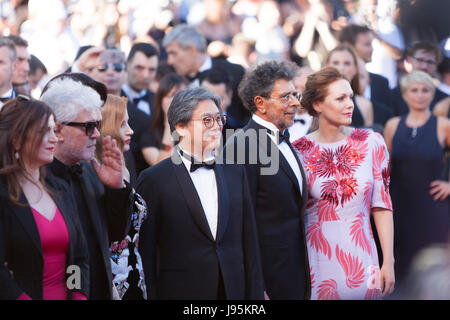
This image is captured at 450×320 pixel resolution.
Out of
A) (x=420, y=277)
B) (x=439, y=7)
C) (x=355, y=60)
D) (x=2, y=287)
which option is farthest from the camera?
(x=439, y=7)

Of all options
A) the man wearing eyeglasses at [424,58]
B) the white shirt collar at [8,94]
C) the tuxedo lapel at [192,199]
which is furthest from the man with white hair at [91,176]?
the man wearing eyeglasses at [424,58]

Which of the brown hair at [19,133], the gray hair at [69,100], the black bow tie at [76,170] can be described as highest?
the gray hair at [69,100]

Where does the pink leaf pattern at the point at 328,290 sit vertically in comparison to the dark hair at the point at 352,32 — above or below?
below

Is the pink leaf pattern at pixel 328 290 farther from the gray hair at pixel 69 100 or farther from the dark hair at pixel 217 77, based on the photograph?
the dark hair at pixel 217 77

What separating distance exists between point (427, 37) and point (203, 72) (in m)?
2.53

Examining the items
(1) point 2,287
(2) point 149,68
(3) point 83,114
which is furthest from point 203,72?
(1) point 2,287

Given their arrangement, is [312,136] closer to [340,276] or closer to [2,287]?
[340,276]

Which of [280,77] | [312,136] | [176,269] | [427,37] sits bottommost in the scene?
[176,269]

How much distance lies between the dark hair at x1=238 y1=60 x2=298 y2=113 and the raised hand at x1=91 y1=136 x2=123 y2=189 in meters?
1.38

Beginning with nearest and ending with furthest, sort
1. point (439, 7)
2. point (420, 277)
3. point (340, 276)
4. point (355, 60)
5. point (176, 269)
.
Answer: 1. point (176, 269)
2. point (340, 276)
3. point (420, 277)
4. point (355, 60)
5. point (439, 7)

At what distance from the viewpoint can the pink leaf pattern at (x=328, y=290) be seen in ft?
16.5

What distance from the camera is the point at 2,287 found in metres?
3.39

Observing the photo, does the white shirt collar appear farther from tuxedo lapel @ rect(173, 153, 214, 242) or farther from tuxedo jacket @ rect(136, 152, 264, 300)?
tuxedo lapel @ rect(173, 153, 214, 242)

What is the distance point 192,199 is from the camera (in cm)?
437
